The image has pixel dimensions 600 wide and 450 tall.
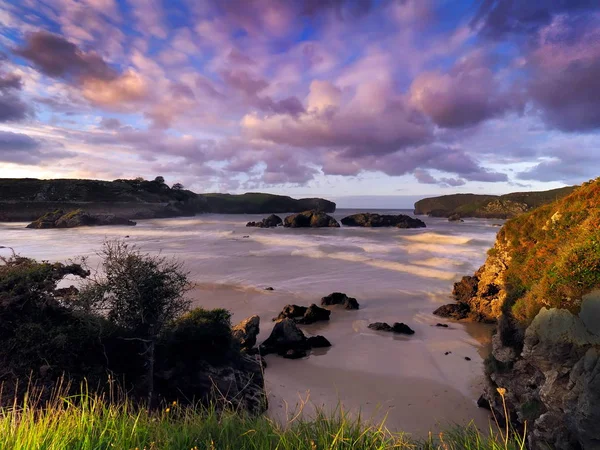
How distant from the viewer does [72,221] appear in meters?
89.9

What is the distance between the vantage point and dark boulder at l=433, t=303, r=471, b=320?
1841cm

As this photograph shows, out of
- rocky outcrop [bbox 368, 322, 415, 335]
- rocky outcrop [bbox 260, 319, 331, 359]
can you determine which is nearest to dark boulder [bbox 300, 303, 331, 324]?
rocky outcrop [bbox 368, 322, 415, 335]

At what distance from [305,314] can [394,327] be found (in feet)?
14.9

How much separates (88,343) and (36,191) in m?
158

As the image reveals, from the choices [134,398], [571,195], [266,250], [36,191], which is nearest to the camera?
[134,398]

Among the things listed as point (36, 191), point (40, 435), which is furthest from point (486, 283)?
point (36, 191)

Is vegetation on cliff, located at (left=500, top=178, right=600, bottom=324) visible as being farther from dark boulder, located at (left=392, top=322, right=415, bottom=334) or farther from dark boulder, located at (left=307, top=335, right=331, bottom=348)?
dark boulder, located at (left=307, top=335, right=331, bottom=348)

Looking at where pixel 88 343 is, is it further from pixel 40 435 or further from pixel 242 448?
pixel 242 448

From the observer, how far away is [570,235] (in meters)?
10.8

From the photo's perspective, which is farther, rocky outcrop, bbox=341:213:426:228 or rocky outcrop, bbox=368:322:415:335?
rocky outcrop, bbox=341:213:426:228

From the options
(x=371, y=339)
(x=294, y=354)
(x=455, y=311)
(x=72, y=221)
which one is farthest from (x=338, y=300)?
(x=72, y=221)

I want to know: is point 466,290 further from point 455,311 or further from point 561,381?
point 561,381

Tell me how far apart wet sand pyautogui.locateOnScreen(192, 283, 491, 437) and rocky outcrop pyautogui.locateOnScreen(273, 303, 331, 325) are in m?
0.44

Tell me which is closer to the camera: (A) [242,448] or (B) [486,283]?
(A) [242,448]
